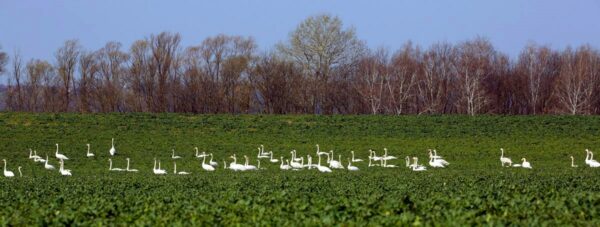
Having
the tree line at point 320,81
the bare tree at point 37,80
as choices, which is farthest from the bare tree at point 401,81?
the bare tree at point 37,80

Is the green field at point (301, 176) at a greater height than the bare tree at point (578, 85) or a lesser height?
lesser

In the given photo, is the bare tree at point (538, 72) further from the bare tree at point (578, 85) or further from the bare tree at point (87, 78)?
the bare tree at point (87, 78)

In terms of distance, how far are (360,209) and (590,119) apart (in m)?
46.1

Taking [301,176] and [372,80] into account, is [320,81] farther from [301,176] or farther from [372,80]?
[301,176]

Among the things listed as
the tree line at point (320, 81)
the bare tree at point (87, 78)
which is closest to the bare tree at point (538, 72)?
the tree line at point (320, 81)

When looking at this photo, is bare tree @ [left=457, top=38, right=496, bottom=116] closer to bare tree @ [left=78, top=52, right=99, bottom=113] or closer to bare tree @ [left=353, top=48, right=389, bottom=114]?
bare tree @ [left=353, top=48, right=389, bottom=114]

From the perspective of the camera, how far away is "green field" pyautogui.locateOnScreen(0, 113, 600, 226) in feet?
51.1

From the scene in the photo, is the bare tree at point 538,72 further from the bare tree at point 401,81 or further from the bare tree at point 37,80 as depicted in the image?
the bare tree at point 37,80

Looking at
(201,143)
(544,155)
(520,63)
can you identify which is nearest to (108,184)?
(201,143)

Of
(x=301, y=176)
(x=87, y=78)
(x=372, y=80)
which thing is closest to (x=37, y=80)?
(x=87, y=78)

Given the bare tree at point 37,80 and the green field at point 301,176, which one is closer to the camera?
the green field at point 301,176

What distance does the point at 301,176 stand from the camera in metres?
30.3

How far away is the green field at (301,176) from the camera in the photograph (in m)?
15.6

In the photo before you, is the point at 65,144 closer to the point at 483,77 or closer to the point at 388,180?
the point at 388,180
